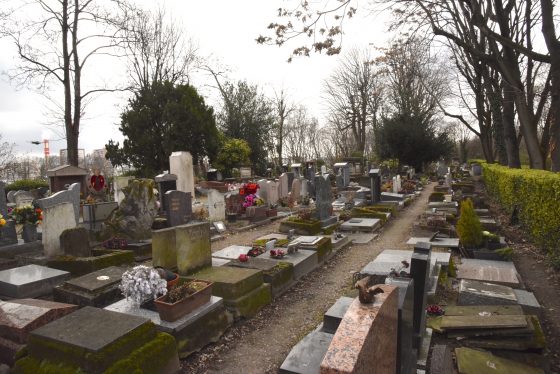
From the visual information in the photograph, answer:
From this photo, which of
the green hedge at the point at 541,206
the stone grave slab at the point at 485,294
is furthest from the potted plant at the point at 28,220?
the green hedge at the point at 541,206

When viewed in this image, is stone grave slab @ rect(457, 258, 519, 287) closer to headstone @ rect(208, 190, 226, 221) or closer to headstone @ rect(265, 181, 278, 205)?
headstone @ rect(208, 190, 226, 221)

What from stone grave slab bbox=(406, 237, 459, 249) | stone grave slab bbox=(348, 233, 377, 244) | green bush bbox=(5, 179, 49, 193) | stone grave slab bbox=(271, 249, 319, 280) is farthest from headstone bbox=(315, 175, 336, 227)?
green bush bbox=(5, 179, 49, 193)

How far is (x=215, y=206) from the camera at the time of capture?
1179 centimetres

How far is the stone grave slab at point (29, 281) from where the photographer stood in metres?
5.15

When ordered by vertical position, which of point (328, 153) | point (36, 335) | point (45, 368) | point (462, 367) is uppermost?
point (328, 153)

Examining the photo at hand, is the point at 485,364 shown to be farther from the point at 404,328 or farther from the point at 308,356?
the point at 308,356

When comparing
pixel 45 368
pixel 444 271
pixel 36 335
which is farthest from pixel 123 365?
pixel 444 271

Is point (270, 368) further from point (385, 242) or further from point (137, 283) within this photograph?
point (385, 242)

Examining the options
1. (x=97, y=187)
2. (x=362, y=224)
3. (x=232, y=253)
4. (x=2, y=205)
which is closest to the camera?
(x=232, y=253)

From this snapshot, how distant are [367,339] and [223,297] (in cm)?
331

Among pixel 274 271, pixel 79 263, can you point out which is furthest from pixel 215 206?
pixel 274 271

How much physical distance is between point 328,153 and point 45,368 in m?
54.2

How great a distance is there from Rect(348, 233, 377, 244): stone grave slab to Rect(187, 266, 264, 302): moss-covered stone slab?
4503 mm

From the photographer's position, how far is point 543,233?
716 cm
